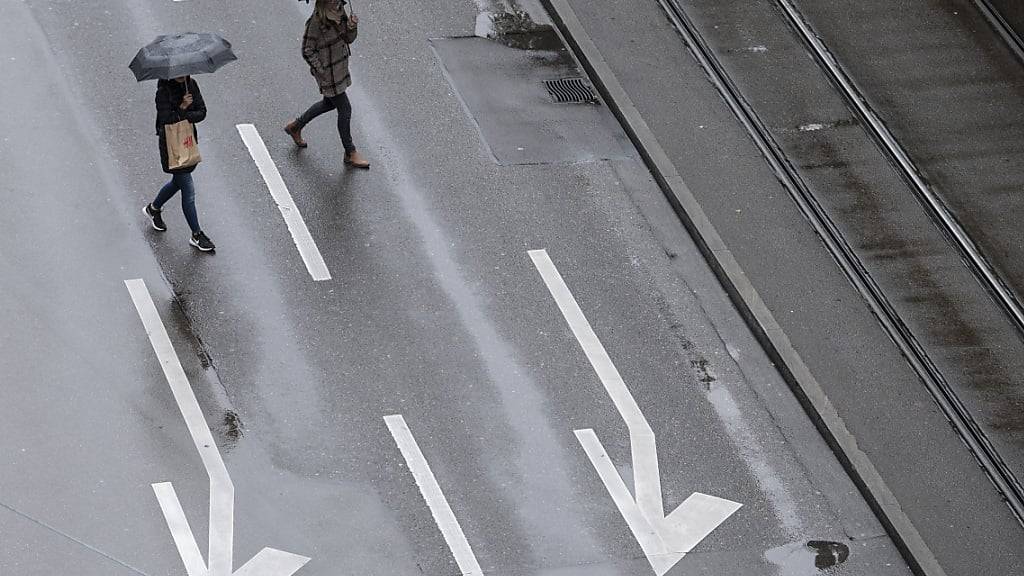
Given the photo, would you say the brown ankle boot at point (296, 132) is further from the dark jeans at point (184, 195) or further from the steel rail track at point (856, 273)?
the steel rail track at point (856, 273)

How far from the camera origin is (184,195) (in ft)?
40.1

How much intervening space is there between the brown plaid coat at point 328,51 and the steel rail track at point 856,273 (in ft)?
13.4

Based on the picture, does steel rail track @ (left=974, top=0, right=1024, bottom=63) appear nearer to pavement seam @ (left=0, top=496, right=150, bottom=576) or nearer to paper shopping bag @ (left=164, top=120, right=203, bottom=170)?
paper shopping bag @ (left=164, top=120, right=203, bottom=170)

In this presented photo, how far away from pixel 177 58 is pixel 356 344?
2.60 m

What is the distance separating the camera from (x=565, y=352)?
40.2ft

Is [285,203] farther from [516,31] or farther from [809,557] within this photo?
[809,557]

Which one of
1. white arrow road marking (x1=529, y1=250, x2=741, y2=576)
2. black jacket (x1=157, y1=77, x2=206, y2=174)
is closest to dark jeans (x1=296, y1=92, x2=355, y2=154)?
black jacket (x1=157, y1=77, x2=206, y2=174)

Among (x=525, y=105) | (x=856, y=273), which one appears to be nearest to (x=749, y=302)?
(x=856, y=273)

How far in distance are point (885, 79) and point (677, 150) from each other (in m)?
2.80

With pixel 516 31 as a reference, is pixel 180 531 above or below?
below

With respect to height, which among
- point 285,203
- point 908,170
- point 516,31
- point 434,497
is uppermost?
point 516,31

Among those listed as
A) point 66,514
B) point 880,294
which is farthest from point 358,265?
point 880,294

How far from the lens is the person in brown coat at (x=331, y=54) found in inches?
505

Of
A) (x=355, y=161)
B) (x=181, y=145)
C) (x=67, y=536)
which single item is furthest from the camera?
(x=355, y=161)
